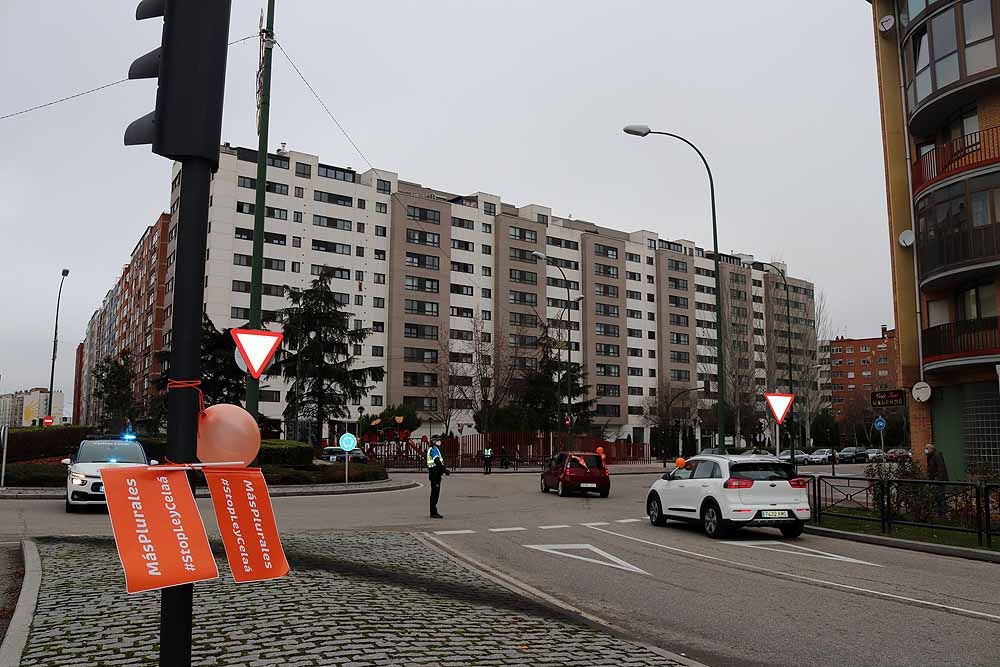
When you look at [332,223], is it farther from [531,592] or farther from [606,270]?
[531,592]

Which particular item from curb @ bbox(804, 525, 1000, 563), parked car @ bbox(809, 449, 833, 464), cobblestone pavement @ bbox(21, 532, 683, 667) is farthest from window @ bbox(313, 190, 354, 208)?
cobblestone pavement @ bbox(21, 532, 683, 667)

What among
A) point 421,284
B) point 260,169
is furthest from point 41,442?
point 421,284

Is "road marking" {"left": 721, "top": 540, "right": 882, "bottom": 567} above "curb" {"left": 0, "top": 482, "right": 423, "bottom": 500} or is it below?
below

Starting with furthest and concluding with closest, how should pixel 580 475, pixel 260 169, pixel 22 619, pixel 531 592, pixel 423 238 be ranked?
pixel 423 238, pixel 580 475, pixel 260 169, pixel 531 592, pixel 22 619

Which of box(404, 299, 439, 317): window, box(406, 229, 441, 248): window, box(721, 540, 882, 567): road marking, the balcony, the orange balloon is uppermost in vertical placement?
box(406, 229, 441, 248): window

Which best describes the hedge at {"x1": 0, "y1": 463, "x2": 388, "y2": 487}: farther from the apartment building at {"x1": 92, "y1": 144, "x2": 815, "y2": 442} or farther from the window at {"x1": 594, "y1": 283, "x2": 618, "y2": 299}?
the window at {"x1": 594, "y1": 283, "x2": 618, "y2": 299}

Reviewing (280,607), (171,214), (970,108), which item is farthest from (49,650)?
(171,214)

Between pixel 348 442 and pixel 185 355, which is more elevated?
pixel 185 355

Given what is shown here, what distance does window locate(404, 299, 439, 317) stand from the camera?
81625mm

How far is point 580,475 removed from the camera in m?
26.7

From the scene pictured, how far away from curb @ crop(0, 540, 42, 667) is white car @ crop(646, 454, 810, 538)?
11038 millimetres

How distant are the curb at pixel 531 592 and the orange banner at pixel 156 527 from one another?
429cm

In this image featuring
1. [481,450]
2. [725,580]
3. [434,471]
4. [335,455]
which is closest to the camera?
[725,580]

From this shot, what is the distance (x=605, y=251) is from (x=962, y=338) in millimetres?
75326
